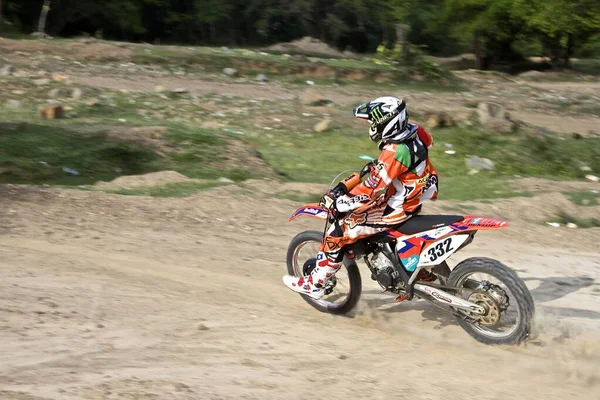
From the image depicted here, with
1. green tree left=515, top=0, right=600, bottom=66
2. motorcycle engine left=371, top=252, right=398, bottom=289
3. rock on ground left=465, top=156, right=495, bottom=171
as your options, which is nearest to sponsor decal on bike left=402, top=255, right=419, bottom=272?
motorcycle engine left=371, top=252, right=398, bottom=289

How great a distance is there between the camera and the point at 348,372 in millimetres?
5414

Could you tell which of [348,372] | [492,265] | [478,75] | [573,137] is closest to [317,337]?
[348,372]

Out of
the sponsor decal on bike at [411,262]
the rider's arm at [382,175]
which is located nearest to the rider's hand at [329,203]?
the rider's arm at [382,175]

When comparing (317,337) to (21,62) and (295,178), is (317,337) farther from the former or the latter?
(21,62)

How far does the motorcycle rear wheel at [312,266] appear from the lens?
6.64 m

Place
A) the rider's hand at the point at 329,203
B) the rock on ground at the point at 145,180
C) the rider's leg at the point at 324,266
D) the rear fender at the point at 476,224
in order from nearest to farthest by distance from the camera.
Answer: the rear fender at the point at 476,224 → the rider's hand at the point at 329,203 → the rider's leg at the point at 324,266 → the rock on ground at the point at 145,180

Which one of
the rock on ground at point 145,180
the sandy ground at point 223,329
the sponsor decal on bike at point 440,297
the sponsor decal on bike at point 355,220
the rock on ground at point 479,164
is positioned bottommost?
the rock on ground at point 145,180

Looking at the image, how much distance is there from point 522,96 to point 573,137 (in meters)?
8.96

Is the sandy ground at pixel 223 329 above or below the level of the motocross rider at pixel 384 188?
below

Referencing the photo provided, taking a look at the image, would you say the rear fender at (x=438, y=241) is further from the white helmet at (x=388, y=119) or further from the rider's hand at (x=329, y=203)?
the white helmet at (x=388, y=119)

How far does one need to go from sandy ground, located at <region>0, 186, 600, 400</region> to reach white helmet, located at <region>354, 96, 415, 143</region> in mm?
1503

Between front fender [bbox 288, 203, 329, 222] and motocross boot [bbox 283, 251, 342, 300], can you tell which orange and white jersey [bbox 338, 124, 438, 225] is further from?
motocross boot [bbox 283, 251, 342, 300]

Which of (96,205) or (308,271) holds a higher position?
(308,271)

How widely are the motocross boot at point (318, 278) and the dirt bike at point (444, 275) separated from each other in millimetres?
75
